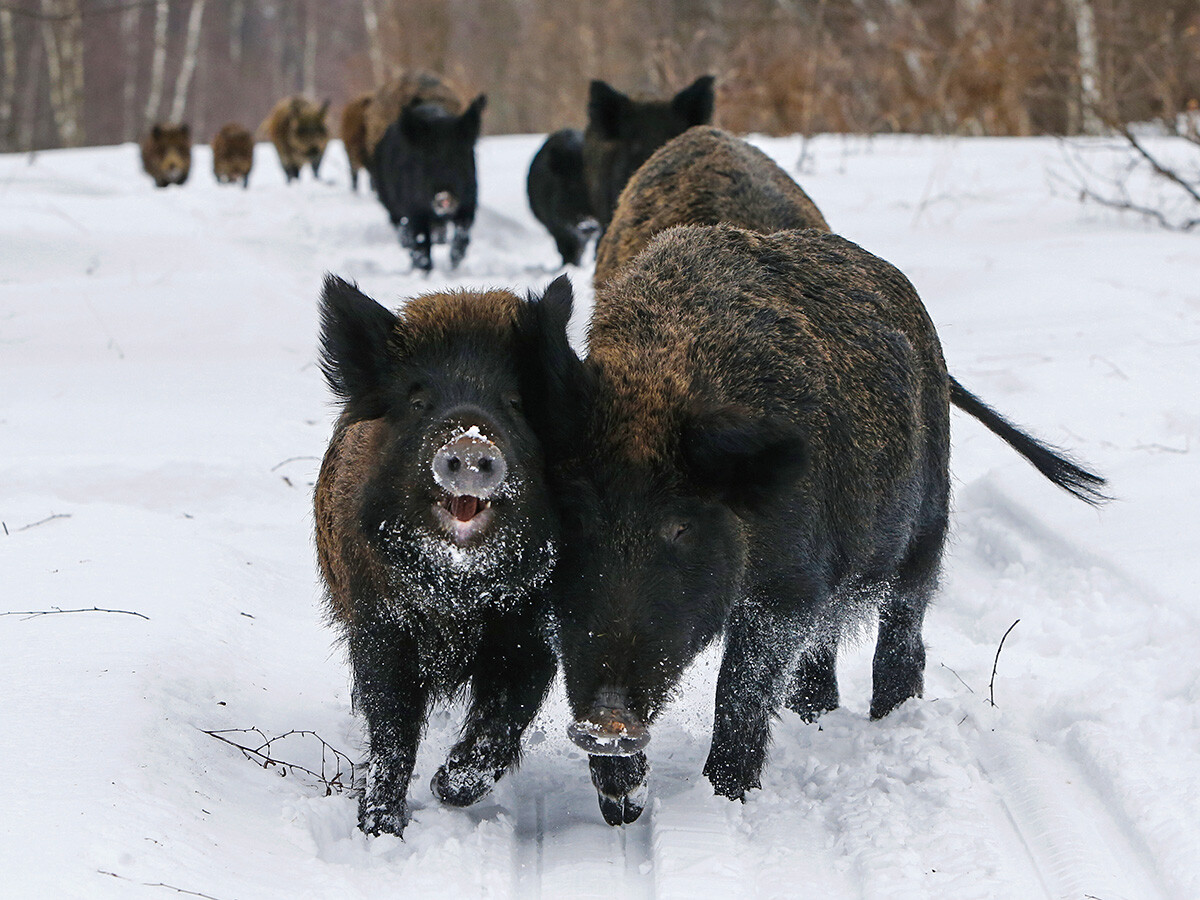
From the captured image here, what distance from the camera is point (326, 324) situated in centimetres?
349

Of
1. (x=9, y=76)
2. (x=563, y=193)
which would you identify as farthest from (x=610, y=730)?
(x=9, y=76)

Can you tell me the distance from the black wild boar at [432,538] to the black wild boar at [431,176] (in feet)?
31.6

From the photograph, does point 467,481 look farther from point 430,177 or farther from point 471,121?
point 471,121

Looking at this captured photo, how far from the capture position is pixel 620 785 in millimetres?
3484

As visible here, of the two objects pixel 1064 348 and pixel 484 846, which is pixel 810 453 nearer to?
pixel 484 846

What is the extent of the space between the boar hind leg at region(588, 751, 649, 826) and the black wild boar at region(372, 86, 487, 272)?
9.95 meters

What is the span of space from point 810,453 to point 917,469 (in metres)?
0.81

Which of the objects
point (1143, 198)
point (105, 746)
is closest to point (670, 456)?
point (105, 746)

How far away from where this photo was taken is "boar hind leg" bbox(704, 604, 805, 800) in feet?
11.9

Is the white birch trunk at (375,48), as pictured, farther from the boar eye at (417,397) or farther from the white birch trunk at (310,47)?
the boar eye at (417,397)

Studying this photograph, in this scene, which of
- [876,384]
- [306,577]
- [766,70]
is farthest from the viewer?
[766,70]

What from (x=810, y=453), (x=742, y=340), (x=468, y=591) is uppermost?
(x=742, y=340)

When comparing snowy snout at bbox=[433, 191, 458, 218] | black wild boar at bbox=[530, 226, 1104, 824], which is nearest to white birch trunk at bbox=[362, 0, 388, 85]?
snowy snout at bbox=[433, 191, 458, 218]

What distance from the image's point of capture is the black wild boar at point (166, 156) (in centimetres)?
2338
